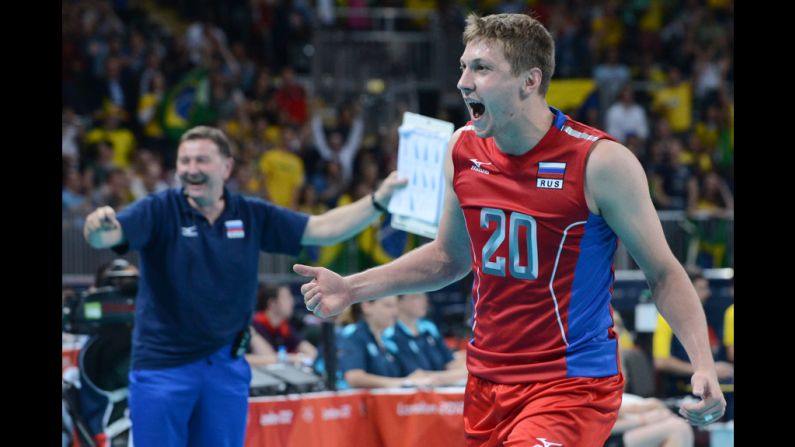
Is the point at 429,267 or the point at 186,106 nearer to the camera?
the point at 429,267

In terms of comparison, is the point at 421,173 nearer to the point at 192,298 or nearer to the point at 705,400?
the point at 192,298

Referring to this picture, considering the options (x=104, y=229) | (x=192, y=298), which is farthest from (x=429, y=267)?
(x=104, y=229)

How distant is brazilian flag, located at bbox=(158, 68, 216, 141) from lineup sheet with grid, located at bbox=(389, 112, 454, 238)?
30.5 feet

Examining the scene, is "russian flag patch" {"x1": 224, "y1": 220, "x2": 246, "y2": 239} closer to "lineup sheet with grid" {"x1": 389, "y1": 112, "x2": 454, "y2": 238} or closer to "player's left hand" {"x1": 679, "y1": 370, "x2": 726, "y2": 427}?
"lineup sheet with grid" {"x1": 389, "y1": 112, "x2": 454, "y2": 238}

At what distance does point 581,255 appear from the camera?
164 inches

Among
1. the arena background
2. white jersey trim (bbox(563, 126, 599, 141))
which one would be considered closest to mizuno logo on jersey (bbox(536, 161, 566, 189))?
white jersey trim (bbox(563, 126, 599, 141))

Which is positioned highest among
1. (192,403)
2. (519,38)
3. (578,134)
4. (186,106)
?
(186,106)

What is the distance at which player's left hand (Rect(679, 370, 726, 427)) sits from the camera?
380 cm

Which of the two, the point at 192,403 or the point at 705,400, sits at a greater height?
the point at 705,400

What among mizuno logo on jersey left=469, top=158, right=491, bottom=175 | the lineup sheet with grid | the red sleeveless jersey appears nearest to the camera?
the red sleeveless jersey

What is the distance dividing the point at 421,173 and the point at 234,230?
44.4 inches

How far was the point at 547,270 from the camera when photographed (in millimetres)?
4160

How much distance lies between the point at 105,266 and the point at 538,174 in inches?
189

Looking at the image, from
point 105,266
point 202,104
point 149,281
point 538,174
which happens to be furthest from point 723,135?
A: point 538,174
